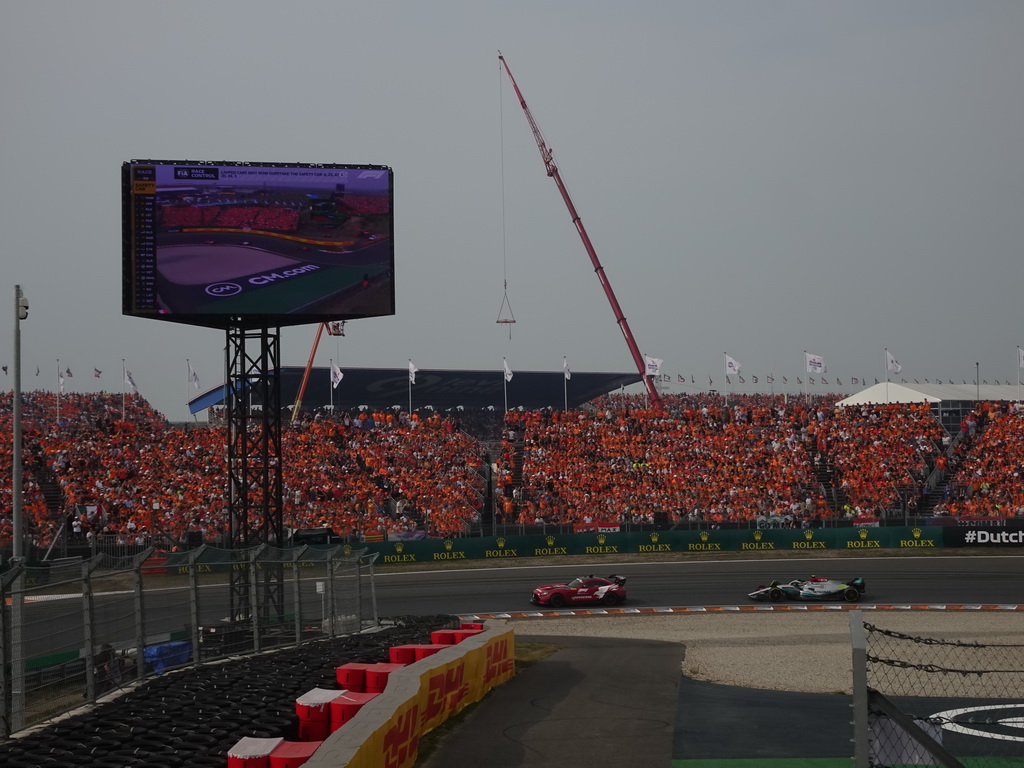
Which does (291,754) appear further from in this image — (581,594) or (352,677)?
(581,594)

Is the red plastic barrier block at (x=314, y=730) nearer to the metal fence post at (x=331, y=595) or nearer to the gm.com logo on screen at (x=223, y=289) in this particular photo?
the metal fence post at (x=331, y=595)

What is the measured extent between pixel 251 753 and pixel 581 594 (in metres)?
23.6

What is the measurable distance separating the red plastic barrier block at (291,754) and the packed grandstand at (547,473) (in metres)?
32.1

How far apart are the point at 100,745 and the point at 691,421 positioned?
46073 mm

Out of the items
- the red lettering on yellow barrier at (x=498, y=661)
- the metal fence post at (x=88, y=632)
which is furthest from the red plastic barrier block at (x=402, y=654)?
→ the metal fence post at (x=88, y=632)

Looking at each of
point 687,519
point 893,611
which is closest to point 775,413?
point 687,519

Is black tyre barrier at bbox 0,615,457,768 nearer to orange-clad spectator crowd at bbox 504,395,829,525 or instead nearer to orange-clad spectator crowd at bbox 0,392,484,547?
orange-clad spectator crowd at bbox 0,392,484,547

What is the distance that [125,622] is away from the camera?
44.4ft

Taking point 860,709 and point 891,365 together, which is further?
point 891,365

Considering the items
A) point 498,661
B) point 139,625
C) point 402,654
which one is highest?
point 139,625

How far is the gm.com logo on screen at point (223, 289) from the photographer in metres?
22.0

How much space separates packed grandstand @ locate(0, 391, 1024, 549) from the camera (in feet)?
141

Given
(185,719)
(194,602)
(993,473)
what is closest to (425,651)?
(194,602)

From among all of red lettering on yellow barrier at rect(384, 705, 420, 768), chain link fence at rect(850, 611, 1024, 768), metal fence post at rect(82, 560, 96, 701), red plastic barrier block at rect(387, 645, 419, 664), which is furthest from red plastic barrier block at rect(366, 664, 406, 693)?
chain link fence at rect(850, 611, 1024, 768)
